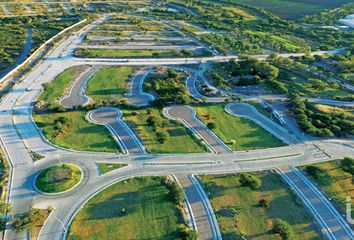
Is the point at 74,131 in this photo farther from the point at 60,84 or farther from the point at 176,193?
the point at 176,193

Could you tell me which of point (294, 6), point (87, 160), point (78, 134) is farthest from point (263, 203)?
point (294, 6)

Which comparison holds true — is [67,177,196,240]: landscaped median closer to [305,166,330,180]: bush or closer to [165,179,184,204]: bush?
[165,179,184,204]: bush

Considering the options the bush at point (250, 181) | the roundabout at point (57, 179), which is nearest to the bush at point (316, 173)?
the bush at point (250, 181)

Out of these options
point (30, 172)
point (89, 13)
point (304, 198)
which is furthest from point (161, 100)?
point (89, 13)

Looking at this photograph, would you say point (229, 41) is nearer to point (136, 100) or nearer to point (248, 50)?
point (248, 50)

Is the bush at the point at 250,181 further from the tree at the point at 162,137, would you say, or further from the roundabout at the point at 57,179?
the roundabout at the point at 57,179

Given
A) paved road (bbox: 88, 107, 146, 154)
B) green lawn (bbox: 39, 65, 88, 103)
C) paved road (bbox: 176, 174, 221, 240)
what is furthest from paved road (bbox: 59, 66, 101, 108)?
paved road (bbox: 176, 174, 221, 240)

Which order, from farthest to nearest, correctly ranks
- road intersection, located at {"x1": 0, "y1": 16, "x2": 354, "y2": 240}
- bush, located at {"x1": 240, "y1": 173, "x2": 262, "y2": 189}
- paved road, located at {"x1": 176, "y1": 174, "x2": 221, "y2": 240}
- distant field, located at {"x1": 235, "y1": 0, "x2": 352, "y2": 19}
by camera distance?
distant field, located at {"x1": 235, "y1": 0, "x2": 352, "y2": 19} < bush, located at {"x1": 240, "y1": 173, "x2": 262, "y2": 189} < road intersection, located at {"x1": 0, "y1": 16, "x2": 354, "y2": 240} < paved road, located at {"x1": 176, "y1": 174, "x2": 221, "y2": 240}
